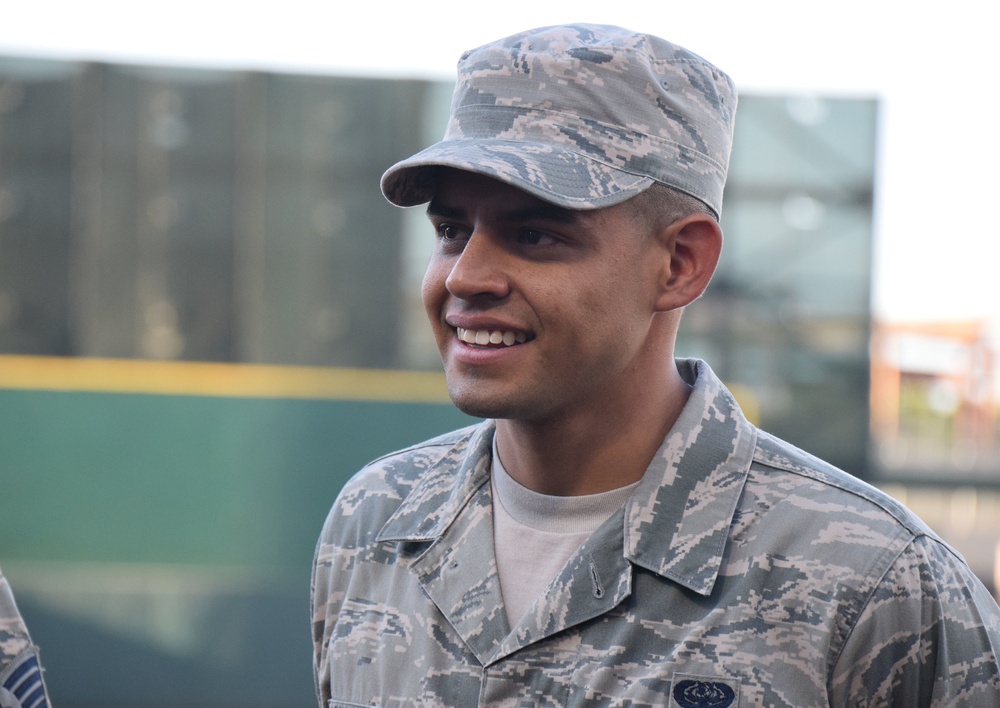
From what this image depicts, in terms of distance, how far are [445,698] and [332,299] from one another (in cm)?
459

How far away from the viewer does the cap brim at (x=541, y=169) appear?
1538 millimetres

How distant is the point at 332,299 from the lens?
20.1 feet

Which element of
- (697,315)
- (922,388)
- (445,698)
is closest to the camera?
(445,698)

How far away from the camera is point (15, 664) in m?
1.45

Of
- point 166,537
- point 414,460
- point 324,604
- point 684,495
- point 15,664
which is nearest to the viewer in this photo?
point 15,664

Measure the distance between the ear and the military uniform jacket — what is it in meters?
0.16

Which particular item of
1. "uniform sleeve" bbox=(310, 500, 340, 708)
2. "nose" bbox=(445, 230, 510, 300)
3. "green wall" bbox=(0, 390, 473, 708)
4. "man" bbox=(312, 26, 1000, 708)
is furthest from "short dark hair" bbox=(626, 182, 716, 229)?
"green wall" bbox=(0, 390, 473, 708)

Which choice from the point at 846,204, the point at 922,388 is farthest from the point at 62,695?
the point at 922,388

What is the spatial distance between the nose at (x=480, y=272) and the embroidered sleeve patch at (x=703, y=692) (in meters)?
0.54

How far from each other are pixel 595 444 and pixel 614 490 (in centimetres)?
7

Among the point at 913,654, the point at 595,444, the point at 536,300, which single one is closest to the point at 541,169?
the point at 536,300

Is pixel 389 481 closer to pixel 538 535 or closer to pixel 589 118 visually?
pixel 538 535

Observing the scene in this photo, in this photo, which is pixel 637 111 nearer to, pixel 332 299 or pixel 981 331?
pixel 332 299

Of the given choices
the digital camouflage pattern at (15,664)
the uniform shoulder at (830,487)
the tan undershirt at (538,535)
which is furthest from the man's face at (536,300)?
the digital camouflage pattern at (15,664)
